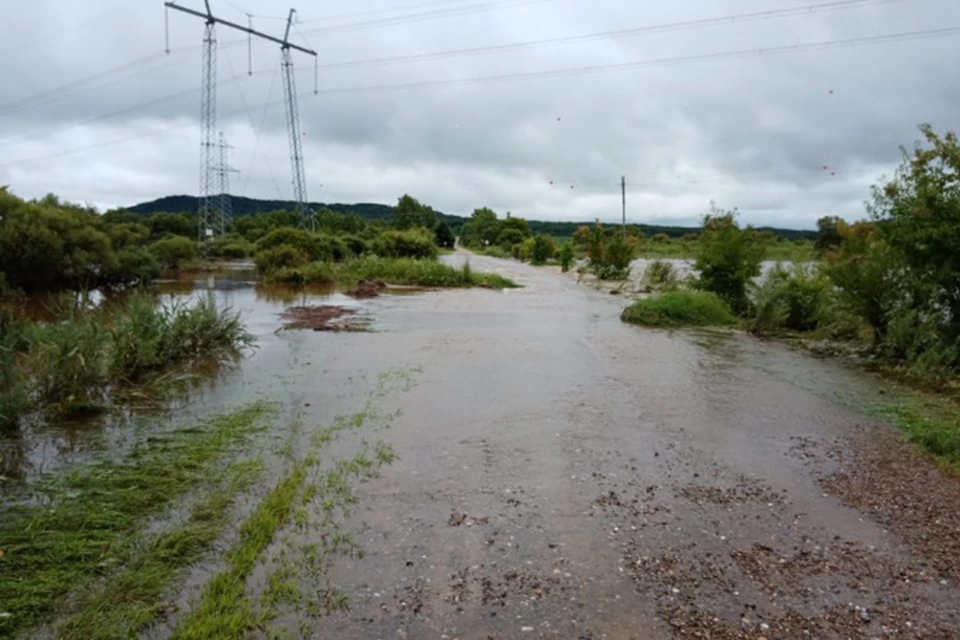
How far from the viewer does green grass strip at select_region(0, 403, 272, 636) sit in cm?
351

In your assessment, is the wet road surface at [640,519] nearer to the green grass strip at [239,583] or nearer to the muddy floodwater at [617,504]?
the muddy floodwater at [617,504]

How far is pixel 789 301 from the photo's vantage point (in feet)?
50.6

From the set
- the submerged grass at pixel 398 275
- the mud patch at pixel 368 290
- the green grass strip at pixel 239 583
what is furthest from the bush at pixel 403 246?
the green grass strip at pixel 239 583

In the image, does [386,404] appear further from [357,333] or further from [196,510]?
[357,333]

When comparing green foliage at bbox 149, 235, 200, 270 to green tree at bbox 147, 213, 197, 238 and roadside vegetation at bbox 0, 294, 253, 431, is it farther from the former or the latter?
roadside vegetation at bbox 0, 294, 253, 431

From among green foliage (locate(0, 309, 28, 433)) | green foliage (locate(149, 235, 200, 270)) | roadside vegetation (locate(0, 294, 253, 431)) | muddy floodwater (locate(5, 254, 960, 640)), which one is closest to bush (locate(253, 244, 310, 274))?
green foliage (locate(149, 235, 200, 270))

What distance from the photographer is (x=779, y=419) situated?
7809mm

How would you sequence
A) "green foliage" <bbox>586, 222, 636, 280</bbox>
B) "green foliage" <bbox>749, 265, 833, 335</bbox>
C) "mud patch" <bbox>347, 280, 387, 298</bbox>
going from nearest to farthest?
1. "green foliage" <bbox>749, 265, 833, 335</bbox>
2. "mud patch" <bbox>347, 280, 387, 298</bbox>
3. "green foliage" <bbox>586, 222, 636, 280</bbox>

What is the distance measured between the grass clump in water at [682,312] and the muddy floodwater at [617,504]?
5628mm

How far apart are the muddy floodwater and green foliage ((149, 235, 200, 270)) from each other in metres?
30.9

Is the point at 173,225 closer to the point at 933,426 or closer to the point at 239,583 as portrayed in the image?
the point at 239,583

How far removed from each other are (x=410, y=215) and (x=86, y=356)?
3495 inches

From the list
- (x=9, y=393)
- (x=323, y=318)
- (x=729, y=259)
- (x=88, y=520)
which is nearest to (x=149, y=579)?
(x=88, y=520)

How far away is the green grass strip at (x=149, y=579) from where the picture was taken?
3.23 meters
